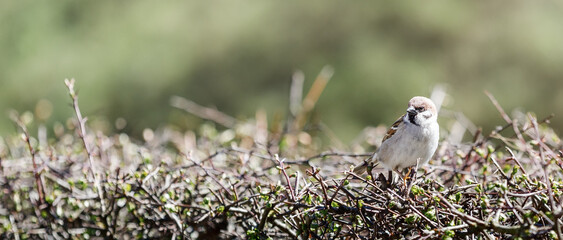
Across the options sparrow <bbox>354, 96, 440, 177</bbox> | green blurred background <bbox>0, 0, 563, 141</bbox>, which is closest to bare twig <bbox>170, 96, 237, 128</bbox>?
green blurred background <bbox>0, 0, 563, 141</bbox>

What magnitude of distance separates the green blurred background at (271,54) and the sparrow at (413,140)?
10.8ft

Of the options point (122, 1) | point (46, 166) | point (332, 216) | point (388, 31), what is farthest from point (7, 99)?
point (332, 216)

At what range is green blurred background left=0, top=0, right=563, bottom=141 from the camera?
5367 mm

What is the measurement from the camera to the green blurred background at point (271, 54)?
17.6 feet

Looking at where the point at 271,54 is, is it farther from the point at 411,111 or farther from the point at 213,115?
the point at 411,111

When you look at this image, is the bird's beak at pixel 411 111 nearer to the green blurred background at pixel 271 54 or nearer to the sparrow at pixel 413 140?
the sparrow at pixel 413 140

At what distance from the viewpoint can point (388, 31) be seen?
5.52 metres

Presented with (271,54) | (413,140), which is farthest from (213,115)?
(271,54)

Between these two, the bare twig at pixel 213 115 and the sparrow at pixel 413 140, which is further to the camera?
the bare twig at pixel 213 115

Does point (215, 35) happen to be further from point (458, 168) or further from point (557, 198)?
point (557, 198)

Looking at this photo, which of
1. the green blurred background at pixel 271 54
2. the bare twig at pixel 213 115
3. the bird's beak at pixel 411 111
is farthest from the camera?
the green blurred background at pixel 271 54

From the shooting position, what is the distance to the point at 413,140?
1.92 m

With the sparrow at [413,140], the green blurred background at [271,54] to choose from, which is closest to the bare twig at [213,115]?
the green blurred background at [271,54]

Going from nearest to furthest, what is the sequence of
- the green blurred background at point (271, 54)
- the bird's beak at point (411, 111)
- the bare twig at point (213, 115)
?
the bird's beak at point (411, 111)
the bare twig at point (213, 115)
the green blurred background at point (271, 54)
